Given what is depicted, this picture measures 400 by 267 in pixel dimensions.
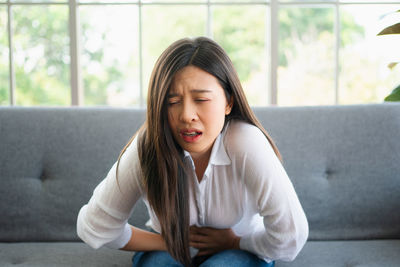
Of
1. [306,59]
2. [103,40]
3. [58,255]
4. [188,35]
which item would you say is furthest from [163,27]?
[58,255]

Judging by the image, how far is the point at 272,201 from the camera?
3.47 ft

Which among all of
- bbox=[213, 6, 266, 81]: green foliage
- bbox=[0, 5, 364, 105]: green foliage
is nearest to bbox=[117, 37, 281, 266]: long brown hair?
bbox=[0, 5, 364, 105]: green foliage

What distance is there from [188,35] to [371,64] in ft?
7.36

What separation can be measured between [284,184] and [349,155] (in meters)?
0.63

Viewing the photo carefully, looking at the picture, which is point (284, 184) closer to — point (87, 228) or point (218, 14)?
point (87, 228)

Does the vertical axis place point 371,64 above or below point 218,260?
above

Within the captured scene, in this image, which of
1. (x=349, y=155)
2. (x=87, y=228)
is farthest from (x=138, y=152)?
(x=349, y=155)

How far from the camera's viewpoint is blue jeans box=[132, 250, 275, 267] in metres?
1.10

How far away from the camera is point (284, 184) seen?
107cm

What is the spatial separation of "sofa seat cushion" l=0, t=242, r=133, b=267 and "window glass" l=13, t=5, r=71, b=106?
2.21 metres

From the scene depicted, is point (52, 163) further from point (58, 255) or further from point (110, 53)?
point (110, 53)

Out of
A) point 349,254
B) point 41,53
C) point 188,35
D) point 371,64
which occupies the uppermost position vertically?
point 188,35

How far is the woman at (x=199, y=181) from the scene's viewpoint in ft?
3.42

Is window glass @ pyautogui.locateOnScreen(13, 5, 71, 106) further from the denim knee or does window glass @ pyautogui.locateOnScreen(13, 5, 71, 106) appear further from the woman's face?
the denim knee
